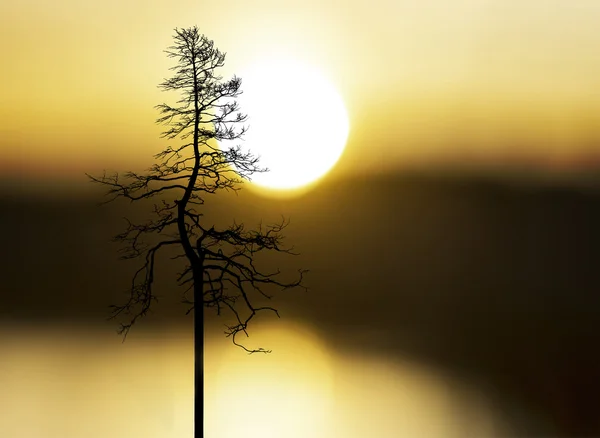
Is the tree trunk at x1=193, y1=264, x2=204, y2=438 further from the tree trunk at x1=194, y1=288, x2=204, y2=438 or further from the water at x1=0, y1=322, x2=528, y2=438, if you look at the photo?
the water at x1=0, y1=322, x2=528, y2=438

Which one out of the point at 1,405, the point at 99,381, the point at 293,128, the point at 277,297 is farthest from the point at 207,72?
the point at 1,405

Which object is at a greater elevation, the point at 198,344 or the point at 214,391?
the point at 198,344

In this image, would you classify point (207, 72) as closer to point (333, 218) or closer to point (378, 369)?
point (333, 218)

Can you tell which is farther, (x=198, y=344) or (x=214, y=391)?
(x=214, y=391)

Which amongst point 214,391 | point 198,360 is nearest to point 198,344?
point 198,360

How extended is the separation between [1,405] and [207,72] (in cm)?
117

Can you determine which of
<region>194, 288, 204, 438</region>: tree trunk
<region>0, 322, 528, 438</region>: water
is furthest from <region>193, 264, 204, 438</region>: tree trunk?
<region>0, 322, 528, 438</region>: water

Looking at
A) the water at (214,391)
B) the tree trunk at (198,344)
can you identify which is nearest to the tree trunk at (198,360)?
the tree trunk at (198,344)

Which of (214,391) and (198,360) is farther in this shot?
(214,391)

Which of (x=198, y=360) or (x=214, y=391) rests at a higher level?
(x=198, y=360)

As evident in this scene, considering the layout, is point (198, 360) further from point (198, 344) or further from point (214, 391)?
point (214, 391)

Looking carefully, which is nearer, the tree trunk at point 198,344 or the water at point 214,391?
the tree trunk at point 198,344

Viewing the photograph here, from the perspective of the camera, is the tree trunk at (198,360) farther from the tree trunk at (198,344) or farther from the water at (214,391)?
the water at (214,391)

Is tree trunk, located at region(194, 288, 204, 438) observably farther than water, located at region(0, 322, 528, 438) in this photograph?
No
